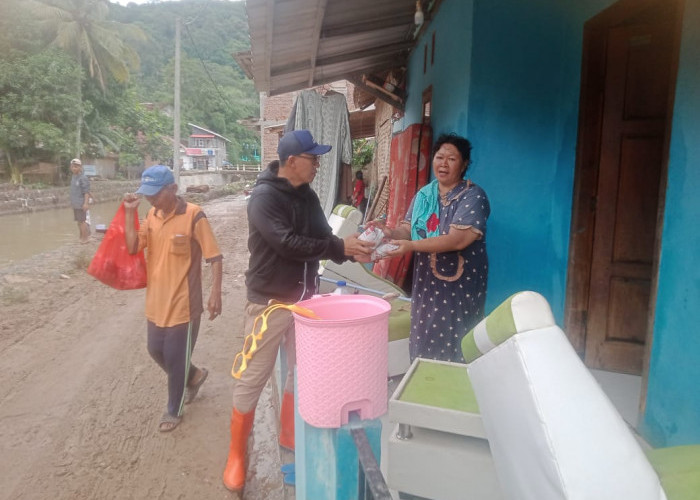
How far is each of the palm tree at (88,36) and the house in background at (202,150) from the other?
97.1 ft

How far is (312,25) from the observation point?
469 centimetres

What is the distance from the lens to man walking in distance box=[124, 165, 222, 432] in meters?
3.38

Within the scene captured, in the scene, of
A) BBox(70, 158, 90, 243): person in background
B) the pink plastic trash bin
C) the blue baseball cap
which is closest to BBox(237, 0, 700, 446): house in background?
the blue baseball cap

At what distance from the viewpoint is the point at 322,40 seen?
220 inches

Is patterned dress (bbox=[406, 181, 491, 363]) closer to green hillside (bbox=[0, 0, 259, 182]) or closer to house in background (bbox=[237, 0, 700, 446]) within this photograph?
house in background (bbox=[237, 0, 700, 446])

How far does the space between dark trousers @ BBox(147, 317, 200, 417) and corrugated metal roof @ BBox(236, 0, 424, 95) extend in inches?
92.9

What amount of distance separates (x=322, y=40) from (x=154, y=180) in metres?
3.19

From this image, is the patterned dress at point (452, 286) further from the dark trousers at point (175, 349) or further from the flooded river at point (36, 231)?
the flooded river at point (36, 231)

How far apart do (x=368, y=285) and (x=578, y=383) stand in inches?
129

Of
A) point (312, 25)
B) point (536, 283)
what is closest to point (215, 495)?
point (536, 283)

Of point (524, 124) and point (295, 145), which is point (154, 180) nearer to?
point (295, 145)

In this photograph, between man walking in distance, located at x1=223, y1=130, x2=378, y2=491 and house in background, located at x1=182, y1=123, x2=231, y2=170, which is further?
house in background, located at x1=182, y1=123, x2=231, y2=170

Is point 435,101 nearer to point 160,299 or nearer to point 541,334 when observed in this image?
point 160,299

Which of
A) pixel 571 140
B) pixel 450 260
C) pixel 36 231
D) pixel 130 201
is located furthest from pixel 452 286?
pixel 36 231
